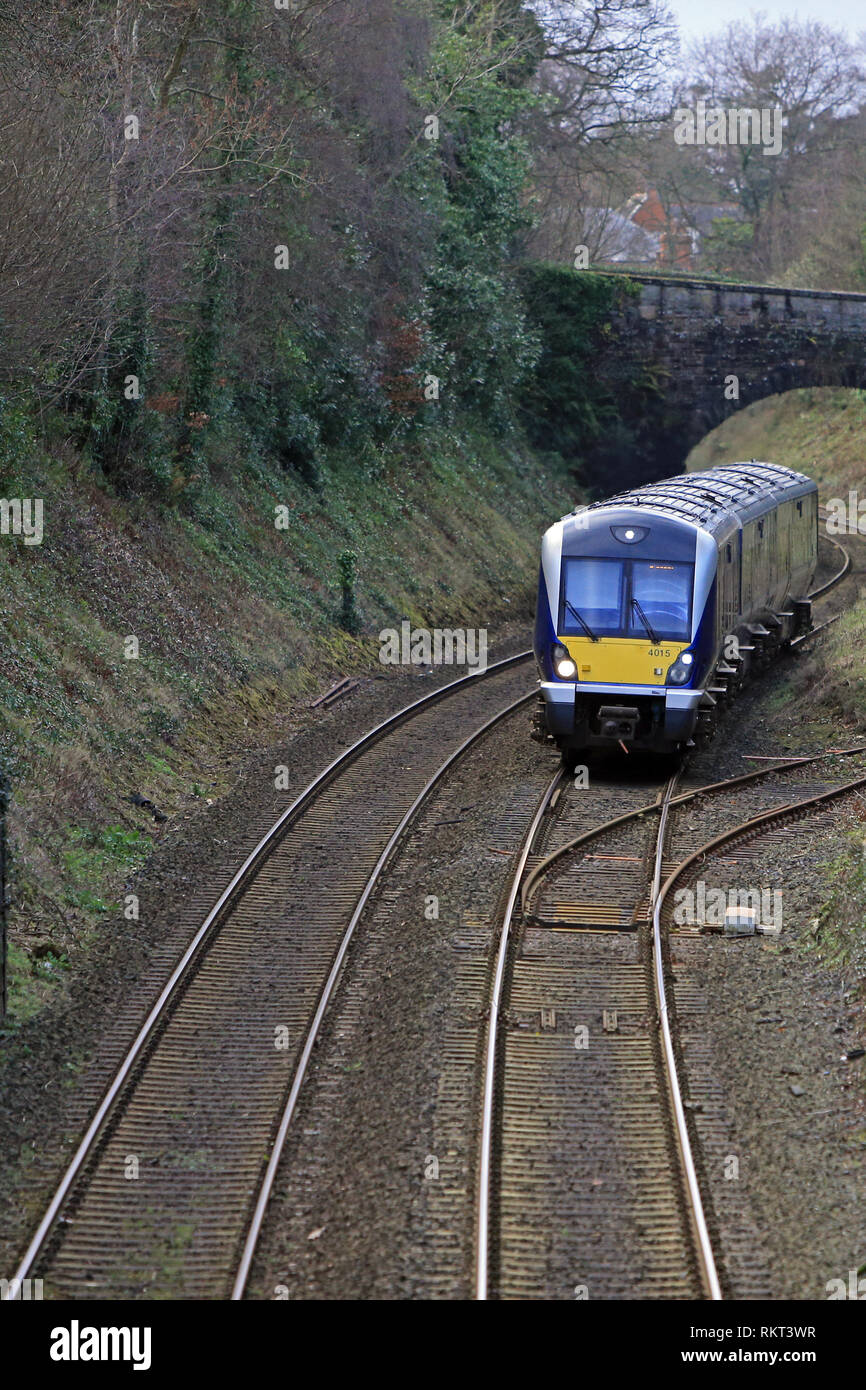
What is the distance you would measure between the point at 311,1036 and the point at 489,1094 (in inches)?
65.8

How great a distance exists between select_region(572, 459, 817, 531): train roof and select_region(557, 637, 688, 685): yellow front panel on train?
5.39ft

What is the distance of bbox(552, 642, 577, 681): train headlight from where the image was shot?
16.9m

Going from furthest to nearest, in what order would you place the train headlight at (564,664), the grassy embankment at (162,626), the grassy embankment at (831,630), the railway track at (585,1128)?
Answer: the train headlight at (564,664) → the grassy embankment at (162,626) → the grassy embankment at (831,630) → the railway track at (585,1128)

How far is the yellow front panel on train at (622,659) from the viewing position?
54.7 ft

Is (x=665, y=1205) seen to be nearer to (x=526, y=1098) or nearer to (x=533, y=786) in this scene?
(x=526, y=1098)

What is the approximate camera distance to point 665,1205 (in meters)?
8.31

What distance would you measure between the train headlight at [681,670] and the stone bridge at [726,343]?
26.7 metres

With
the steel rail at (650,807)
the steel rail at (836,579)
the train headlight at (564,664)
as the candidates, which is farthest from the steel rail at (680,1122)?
the steel rail at (836,579)

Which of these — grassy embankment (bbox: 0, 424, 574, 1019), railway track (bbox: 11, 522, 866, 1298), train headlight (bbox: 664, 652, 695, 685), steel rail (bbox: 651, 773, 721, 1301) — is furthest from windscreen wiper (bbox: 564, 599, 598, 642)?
grassy embankment (bbox: 0, 424, 574, 1019)

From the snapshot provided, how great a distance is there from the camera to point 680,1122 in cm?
906

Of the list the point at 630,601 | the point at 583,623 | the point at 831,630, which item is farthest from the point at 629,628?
the point at 831,630

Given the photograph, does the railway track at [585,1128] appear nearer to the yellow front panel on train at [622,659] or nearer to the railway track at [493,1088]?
the railway track at [493,1088]

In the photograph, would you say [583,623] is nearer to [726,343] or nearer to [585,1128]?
[585,1128]

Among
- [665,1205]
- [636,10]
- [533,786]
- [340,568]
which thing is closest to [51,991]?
[665,1205]
